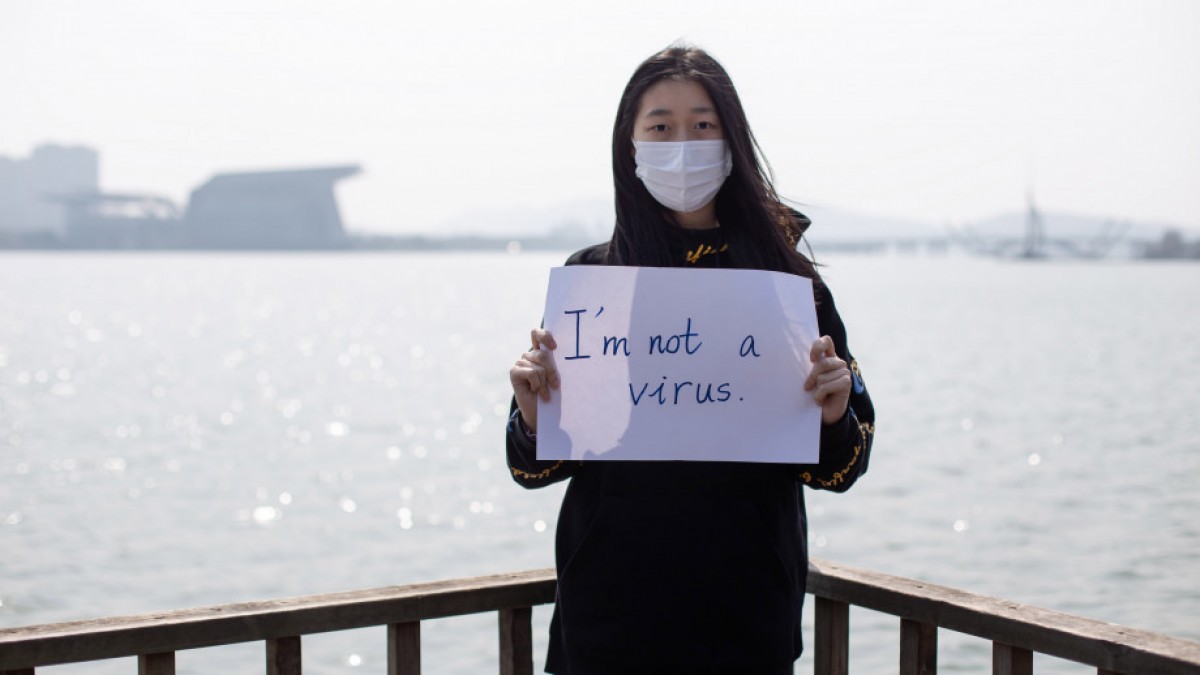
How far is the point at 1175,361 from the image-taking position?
3562 centimetres

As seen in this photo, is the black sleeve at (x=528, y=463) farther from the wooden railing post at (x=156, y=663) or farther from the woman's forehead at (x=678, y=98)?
the wooden railing post at (x=156, y=663)

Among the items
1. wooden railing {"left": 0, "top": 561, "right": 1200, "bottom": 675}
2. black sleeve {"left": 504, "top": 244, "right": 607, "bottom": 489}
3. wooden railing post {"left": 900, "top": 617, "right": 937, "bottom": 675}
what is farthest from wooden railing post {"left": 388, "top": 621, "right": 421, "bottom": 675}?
wooden railing post {"left": 900, "top": 617, "right": 937, "bottom": 675}

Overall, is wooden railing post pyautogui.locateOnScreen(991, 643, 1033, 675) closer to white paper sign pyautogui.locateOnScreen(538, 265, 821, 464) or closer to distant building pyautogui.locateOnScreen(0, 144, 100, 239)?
white paper sign pyautogui.locateOnScreen(538, 265, 821, 464)

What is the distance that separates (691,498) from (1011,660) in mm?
704

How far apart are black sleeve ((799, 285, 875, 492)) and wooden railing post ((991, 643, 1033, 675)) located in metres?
0.46

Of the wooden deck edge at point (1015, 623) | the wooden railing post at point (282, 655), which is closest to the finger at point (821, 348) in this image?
the wooden deck edge at point (1015, 623)

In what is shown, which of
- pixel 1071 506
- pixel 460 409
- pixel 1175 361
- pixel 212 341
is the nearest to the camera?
pixel 1071 506

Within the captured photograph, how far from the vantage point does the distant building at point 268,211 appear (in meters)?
128

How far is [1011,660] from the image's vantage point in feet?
7.23

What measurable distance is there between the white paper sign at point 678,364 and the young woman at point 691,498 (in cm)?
4

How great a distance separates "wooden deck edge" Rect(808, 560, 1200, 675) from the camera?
1960 millimetres

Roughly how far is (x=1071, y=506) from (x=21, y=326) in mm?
51736

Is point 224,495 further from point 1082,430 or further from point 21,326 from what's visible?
point 21,326

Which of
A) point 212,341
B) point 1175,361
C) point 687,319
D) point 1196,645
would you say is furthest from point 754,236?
point 212,341
